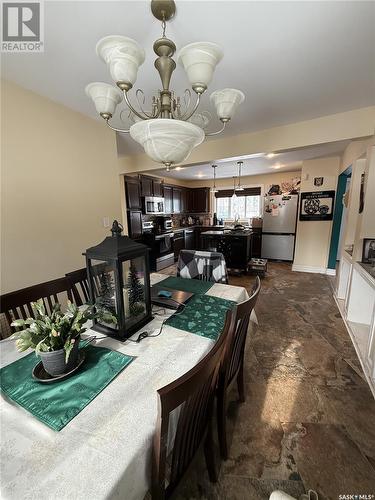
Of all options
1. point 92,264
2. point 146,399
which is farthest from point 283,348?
point 92,264

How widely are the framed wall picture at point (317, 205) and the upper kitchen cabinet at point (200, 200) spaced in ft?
9.53

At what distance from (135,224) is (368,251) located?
12.1 feet

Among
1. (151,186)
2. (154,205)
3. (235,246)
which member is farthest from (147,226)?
(235,246)

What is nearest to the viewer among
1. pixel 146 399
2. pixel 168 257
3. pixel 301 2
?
pixel 146 399

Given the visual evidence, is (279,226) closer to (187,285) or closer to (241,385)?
(187,285)

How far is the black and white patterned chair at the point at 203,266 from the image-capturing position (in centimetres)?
203

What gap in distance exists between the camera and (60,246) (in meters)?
2.09

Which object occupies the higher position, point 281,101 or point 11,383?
point 281,101

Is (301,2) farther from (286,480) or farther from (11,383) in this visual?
(286,480)

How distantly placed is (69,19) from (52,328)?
1.62 meters

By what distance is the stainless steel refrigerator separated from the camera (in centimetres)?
482

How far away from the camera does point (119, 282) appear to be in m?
0.97

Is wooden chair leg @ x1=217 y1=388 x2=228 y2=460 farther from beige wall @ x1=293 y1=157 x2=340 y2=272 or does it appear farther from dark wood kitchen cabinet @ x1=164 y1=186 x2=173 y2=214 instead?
dark wood kitchen cabinet @ x1=164 y1=186 x2=173 y2=214
